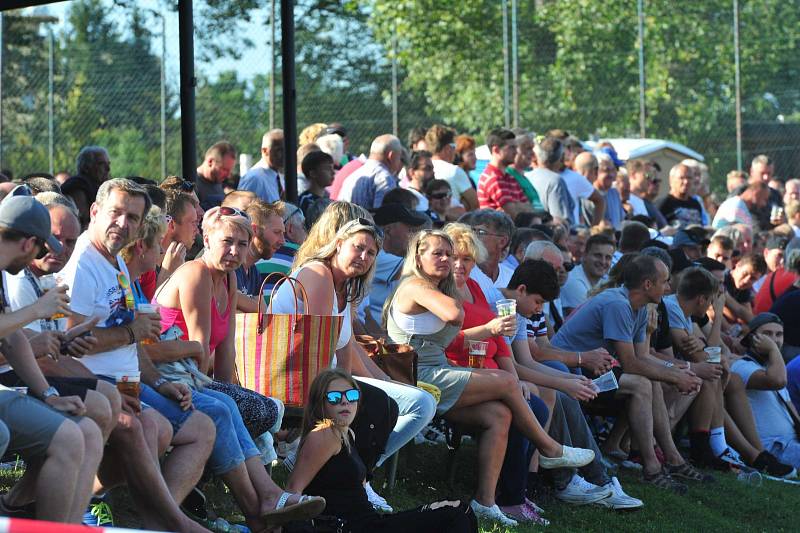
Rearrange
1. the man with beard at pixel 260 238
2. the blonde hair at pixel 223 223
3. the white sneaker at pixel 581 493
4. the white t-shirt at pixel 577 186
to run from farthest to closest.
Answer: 1. the white t-shirt at pixel 577 186
2. the white sneaker at pixel 581 493
3. the man with beard at pixel 260 238
4. the blonde hair at pixel 223 223

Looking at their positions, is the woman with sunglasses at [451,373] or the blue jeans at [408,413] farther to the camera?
the woman with sunglasses at [451,373]

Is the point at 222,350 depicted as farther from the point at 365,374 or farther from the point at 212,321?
the point at 365,374

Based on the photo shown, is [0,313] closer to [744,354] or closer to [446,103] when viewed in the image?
[744,354]

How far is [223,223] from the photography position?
245 inches

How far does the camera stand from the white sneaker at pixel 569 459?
24.8ft

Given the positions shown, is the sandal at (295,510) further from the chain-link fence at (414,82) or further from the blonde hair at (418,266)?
the chain-link fence at (414,82)

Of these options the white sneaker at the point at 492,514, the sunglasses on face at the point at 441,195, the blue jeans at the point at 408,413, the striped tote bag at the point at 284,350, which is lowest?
the white sneaker at the point at 492,514

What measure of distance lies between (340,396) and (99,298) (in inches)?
45.7

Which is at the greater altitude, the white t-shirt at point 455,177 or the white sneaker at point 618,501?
the white t-shirt at point 455,177

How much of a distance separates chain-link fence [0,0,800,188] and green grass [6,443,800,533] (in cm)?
894

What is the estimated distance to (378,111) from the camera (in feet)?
61.9

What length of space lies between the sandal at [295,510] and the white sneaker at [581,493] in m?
2.71

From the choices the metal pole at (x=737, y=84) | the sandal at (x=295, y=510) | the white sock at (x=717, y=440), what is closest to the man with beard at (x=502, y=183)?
the white sock at (x=717, y=440)

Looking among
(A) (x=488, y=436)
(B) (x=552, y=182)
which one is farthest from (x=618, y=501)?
(B) (x=552, y=182)
